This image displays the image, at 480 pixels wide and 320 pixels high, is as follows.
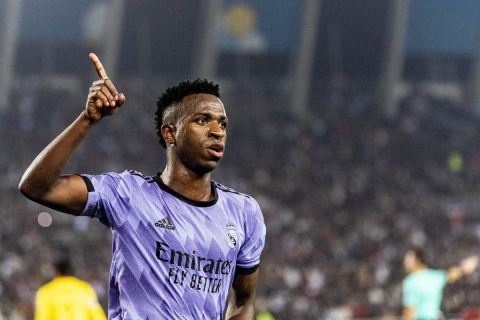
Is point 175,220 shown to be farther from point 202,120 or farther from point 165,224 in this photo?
point 202,120

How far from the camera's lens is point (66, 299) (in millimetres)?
6867

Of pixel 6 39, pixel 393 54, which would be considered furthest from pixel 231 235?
pixel 393 54

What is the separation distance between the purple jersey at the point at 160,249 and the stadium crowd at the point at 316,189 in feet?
38.3

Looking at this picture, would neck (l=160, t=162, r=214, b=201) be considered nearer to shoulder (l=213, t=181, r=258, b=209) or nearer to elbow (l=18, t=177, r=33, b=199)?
shoulder (l=213, t=181, r=258, b=209)

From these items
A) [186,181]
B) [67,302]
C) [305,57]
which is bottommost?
[67,302]

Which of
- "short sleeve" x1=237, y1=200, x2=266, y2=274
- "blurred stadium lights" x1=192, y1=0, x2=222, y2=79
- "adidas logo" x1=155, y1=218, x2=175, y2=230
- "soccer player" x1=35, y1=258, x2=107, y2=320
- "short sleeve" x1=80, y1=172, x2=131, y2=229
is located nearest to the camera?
"short sleeve" x1=80, y1=172, x2=131, y2=229

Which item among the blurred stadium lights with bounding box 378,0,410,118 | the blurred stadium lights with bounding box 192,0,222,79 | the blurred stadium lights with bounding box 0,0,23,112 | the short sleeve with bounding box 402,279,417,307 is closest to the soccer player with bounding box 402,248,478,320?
the short sleeve with bounding box 402,279,417,307

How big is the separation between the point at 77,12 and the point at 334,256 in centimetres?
1340

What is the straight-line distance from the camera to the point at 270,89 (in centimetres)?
3425

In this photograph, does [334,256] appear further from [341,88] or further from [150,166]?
[341,88]

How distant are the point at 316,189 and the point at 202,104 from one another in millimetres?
24435

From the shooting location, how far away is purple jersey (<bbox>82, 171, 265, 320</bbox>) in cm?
332

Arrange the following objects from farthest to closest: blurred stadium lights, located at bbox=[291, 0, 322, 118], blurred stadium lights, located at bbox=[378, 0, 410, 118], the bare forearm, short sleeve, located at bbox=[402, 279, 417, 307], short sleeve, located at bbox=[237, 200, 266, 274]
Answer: blurred stadium lights, located at bbox=[378, 0, 410, 118] < blurred stadium lights, located at bbox=[291, 0, 322, 118] < short sleeve, located at bbox=[402, 279, 417, 307] < short sleeve, located at bbox=[237, 200, 266, 274] < the bare forearm

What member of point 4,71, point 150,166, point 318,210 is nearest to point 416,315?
point 318,210
